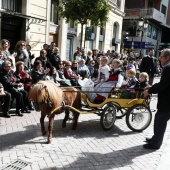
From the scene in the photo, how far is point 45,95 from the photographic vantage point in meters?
4.82

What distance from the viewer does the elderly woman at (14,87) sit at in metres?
6.87

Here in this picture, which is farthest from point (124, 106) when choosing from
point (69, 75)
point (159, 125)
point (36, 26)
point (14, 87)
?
point (36, 26)

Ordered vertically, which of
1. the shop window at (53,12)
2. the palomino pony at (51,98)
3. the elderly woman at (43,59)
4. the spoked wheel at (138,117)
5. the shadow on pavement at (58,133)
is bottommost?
the shadow on pavement at (58,133)

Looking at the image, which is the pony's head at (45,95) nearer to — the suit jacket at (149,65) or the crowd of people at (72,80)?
the crowd of people at (72,80)

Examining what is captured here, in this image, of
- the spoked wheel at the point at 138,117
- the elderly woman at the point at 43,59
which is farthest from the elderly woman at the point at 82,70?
the spoked wheel at the point at 138,117

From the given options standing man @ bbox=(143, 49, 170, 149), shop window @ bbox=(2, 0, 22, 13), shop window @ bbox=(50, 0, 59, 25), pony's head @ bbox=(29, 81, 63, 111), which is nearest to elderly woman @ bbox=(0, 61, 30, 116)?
pony's head @ bbox=(29, 81, 63, 111)

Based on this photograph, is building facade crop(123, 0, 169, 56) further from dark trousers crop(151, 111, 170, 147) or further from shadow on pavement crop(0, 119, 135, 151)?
dark trousers crop(151, 111, 170, 147)

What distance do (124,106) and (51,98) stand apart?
2282 millimetres

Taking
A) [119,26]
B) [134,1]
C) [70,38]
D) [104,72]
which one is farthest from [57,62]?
[134,1]

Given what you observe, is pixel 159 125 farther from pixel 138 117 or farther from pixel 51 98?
pixel 51 98

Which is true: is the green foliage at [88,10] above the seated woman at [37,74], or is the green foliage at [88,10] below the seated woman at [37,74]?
above

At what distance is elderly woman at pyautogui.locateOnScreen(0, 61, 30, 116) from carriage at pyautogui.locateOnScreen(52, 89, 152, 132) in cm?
187

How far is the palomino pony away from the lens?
4695 millimetres

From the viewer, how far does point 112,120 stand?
6.34 meters
